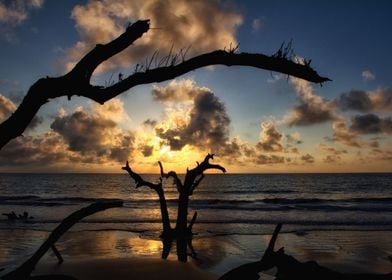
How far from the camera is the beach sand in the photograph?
8586 millimetres

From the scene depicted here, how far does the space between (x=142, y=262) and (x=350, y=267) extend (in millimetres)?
8427

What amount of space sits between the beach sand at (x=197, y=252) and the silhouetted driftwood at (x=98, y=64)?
217 inches

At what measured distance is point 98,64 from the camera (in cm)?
281

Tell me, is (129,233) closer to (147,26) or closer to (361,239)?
(361,239)

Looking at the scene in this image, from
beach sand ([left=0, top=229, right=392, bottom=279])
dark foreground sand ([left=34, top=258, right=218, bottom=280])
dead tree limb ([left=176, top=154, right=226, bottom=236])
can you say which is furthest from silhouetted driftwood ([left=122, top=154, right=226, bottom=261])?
dark foreground sand ([left=34, top=258, right=218, bottom=280])

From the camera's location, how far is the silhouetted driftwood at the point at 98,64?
8.60 ft

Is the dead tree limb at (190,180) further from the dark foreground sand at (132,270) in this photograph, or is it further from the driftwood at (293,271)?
the driftwood at (293,271)

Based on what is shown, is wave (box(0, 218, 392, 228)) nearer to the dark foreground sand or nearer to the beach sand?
the beach sand

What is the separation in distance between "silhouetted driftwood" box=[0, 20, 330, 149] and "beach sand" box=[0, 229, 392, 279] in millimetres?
5510

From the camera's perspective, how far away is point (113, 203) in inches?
139

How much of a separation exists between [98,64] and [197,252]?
15174mm

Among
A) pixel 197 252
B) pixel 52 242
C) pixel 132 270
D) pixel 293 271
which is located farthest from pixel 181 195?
pixel 293 271

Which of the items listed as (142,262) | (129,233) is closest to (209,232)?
(129,233)

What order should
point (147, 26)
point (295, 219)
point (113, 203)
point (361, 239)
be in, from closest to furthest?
point (147, 26) → point (113, 203) → point (361, 239) → point (295, 219)
